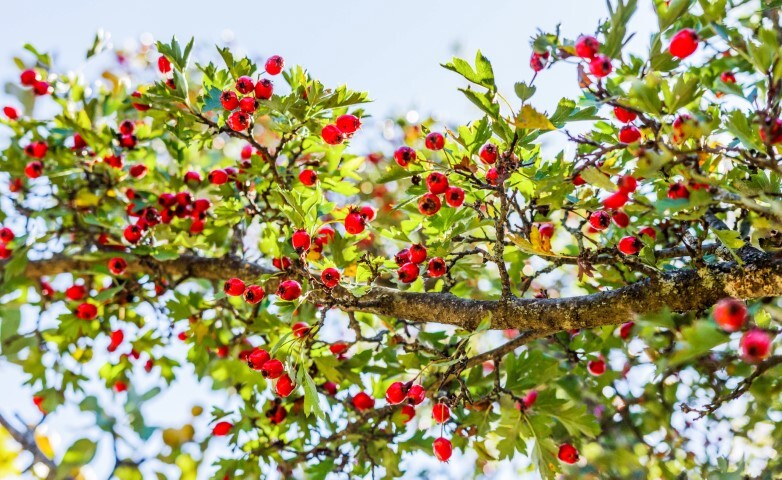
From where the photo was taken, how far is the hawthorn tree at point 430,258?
7.23 ft

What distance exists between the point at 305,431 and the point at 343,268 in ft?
2.89

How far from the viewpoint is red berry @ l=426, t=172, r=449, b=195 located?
2.68 meters

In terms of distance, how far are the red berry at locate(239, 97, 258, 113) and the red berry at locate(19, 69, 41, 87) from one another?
2.15 meters

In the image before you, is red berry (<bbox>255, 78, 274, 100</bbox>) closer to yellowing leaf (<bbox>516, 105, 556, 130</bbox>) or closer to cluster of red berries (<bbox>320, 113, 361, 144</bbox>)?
cluster of red berries (<bbox>320, 113, 361, 144</bbox>)

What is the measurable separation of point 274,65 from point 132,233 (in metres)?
1.41

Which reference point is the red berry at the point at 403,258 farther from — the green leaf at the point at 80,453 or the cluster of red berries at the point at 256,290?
the green leaf at the point at 80,453

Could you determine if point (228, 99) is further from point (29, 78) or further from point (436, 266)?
point (29, 78)

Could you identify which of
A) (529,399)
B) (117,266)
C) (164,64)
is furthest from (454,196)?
(117,266)

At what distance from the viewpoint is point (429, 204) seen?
107 inches

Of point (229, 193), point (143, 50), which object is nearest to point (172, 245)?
point (229, 193)

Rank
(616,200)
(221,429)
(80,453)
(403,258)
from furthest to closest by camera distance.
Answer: (221,429)
(403,258)
(616,200)
(80,453)

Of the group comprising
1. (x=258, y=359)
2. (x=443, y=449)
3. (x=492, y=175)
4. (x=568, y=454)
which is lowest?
(x=443, y=449)

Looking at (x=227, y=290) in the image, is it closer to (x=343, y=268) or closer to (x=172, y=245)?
(x=343, y=268)

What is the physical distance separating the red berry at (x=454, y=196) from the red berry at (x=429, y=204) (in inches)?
1.8
